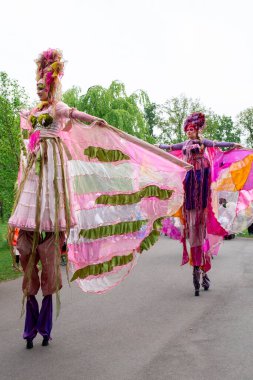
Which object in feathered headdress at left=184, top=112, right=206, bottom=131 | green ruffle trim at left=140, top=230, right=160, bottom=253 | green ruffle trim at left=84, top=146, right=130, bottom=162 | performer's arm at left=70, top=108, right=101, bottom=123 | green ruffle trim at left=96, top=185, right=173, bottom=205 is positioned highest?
feathered headdress at left=184, top=112, right=206, bottom=131

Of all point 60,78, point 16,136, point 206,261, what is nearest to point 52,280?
point 60,78

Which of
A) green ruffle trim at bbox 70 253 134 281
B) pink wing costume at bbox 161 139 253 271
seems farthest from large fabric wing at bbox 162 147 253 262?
green ruffle trim at bbox 70 253 134 281

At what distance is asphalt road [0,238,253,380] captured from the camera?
356 centimetres

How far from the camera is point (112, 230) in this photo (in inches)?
182

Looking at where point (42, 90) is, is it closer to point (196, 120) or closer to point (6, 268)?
point (196, 120)

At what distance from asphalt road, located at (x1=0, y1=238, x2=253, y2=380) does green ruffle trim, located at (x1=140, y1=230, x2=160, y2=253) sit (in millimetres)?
767

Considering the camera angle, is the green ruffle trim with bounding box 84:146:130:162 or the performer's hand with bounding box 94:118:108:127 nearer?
the performer's hand with bounding box 94:118:108:127

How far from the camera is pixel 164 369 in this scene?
3566 millimetres

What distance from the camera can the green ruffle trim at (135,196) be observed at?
4.64 meters

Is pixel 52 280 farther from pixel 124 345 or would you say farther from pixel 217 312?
pixel 217 312

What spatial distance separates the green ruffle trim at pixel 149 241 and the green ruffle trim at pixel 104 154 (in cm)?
84

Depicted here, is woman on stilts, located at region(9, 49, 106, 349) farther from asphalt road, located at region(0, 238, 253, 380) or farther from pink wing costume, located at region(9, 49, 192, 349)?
asphalt road, located at region(0, 238, 253, 380)

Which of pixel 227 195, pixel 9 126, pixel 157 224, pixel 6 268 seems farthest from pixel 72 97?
pixel 157 224

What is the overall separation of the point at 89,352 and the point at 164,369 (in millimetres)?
714
